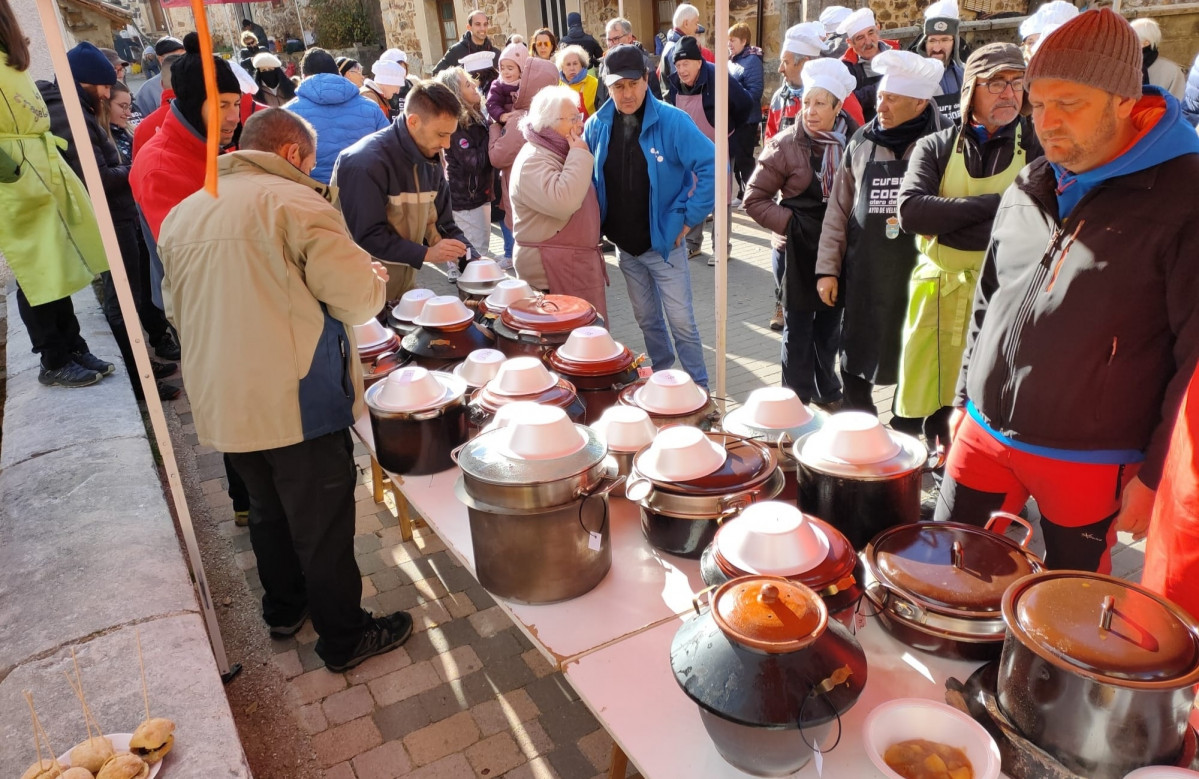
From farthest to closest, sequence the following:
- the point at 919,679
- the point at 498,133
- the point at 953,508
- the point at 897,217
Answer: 1. the point at 498,133
2. the point at 897,217
3. the point at 953,508
4. the point at 919,679

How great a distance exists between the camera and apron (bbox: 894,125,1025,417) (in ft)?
9.80

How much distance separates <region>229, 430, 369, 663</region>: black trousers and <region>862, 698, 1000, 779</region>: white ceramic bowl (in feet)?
5.85

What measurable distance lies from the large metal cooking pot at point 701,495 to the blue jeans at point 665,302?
228cm

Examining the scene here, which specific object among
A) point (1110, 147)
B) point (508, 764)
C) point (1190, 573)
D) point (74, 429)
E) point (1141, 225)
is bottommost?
point (508, 764)

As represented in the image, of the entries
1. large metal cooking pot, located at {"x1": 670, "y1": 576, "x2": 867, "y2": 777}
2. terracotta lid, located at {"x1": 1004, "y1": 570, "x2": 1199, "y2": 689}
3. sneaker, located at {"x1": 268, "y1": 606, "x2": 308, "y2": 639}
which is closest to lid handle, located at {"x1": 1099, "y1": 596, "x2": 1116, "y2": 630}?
terracotta lid, located at {"x1": 1004, "y1": 570, "x2": 1199, "y2": 689}

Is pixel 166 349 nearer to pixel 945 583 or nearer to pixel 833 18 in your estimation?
pixel 945 583

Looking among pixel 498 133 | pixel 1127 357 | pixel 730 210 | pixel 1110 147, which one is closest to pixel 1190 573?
pixel 1127 357

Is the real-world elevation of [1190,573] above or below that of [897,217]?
below

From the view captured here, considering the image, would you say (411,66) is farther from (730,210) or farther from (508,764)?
(508,764)

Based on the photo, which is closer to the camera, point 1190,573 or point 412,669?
point 1190,573

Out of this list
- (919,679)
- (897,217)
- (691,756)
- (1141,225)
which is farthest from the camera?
(897,217)

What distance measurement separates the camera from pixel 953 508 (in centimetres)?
222

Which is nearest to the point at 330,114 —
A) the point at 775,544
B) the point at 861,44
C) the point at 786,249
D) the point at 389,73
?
the point at 389,73

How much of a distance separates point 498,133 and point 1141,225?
5.26 m
